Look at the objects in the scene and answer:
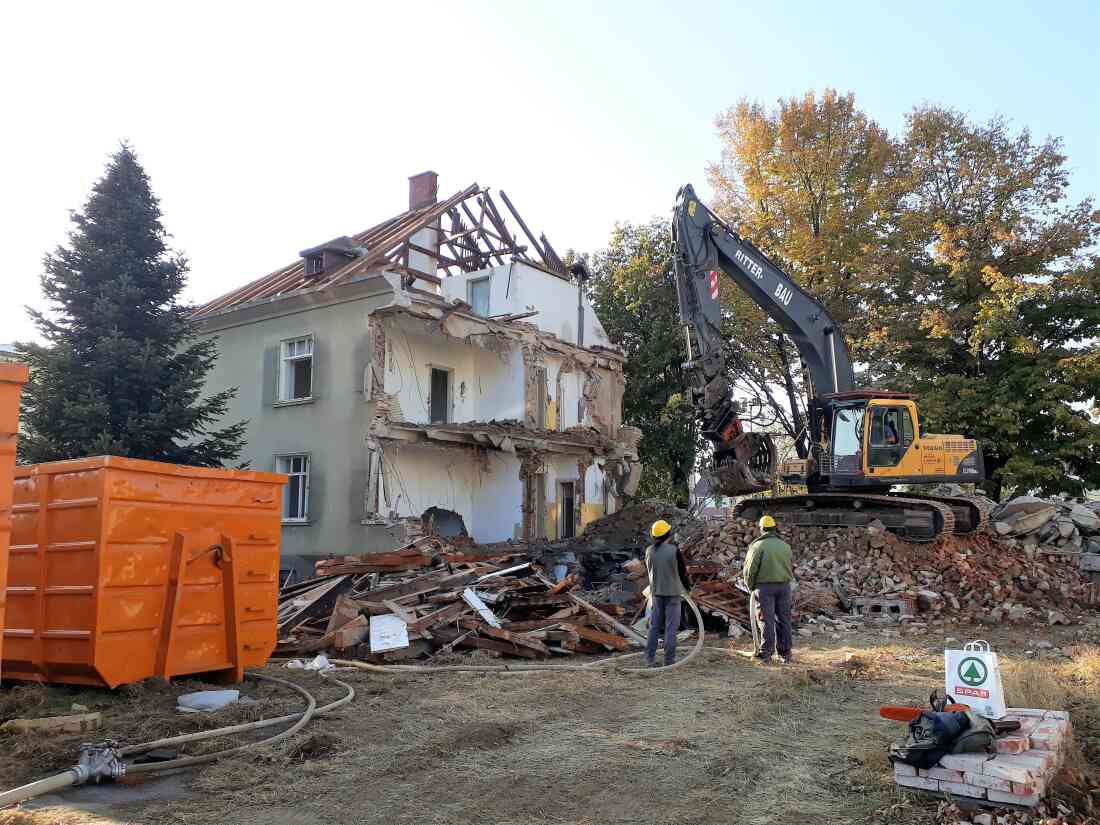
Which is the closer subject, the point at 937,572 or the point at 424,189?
the point at 937,572

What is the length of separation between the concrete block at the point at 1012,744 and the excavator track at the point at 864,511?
450 inches

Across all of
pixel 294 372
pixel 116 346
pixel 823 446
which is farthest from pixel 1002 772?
pixel 294 372

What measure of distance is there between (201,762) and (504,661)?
5.11m

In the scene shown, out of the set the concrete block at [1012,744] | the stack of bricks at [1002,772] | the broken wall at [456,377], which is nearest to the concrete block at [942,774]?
the stack of bricks at [1002,772]

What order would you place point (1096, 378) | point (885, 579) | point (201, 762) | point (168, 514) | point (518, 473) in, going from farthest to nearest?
point (518, 473) < point (1096, 378) < point (885, 579) < point (168, 514) < point (201, 762)

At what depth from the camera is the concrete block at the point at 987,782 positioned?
4.51 metres

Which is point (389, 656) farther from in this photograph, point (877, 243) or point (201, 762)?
point (877, 243)

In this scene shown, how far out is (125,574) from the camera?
7.25 metres

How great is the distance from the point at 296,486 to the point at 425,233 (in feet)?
27.1

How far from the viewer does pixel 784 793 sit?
207 inches

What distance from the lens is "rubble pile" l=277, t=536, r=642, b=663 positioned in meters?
10.7

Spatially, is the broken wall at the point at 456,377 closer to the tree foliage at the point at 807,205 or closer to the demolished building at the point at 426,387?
the demolished building at the point at 426,387

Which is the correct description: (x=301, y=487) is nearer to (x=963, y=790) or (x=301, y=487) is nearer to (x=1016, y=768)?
(x=963, y=790)


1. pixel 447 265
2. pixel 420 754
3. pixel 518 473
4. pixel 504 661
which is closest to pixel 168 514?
pixel 420 754
